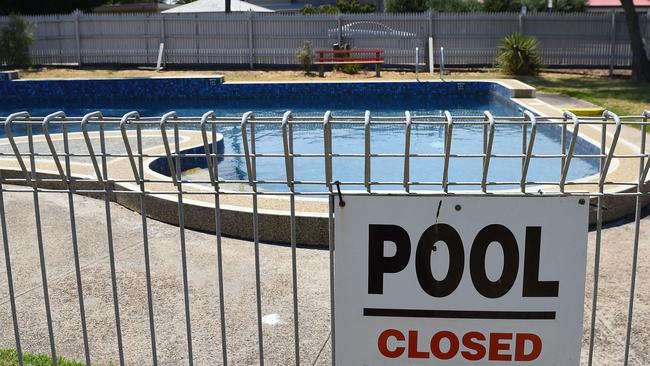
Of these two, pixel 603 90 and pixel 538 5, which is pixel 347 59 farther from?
pixel 538 5

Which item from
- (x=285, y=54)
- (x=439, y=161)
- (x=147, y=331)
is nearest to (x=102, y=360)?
(x=147, y=331)

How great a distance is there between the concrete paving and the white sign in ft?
5.10

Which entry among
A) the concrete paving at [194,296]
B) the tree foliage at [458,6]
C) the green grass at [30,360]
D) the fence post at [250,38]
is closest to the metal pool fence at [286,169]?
the green grass at [30,360]

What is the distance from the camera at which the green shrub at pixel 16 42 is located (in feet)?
76.0

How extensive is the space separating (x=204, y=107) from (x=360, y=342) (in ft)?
51.8

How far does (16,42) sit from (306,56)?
31.2 feet

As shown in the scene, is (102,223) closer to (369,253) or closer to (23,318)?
(23,318)

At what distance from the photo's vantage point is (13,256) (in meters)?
5.89

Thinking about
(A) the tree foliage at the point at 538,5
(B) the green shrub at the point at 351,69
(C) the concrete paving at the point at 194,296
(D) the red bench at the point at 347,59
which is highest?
(A) the tree foliage at the point at 538,5

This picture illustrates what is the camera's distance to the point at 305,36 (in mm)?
23500

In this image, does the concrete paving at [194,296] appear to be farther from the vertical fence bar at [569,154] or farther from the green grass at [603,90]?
the green grass at [603,90]

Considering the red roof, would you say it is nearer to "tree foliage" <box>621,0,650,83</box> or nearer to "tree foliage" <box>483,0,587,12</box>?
"tree foliage" <box>483,0,587,12</box>

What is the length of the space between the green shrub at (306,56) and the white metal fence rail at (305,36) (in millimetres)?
1660

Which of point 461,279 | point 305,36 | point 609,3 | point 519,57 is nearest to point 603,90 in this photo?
point 519,57
